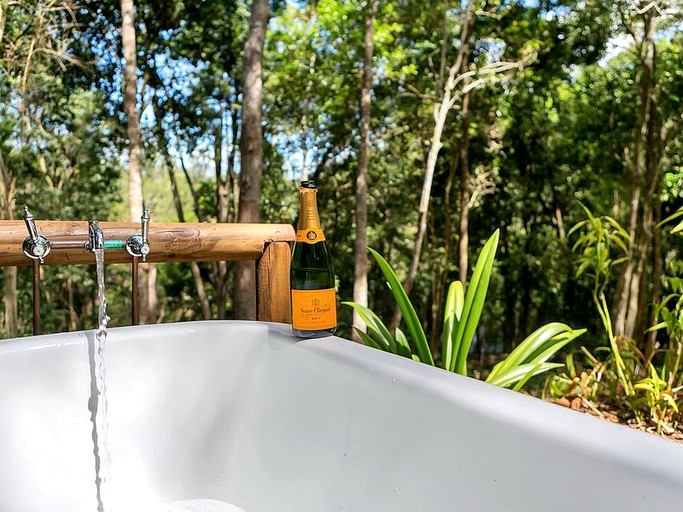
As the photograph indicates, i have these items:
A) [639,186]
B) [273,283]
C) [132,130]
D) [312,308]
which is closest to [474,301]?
[273,283]

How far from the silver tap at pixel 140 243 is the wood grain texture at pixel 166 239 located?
0.9 inches

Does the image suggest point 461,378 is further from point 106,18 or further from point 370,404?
point 106,18

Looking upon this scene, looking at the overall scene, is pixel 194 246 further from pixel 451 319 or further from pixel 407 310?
pixel 451 319

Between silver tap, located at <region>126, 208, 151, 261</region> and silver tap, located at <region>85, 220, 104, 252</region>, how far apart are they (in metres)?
0.07

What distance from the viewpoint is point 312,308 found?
1.21 m

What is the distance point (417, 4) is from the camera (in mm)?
6172

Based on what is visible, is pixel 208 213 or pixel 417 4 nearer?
pixel 417 4

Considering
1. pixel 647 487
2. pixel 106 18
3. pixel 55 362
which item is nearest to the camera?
pixel 647 487

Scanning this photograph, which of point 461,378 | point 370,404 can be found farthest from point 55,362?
point 461,378

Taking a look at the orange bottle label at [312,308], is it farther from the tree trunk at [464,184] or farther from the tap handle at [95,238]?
the tree trunk at [464,184]

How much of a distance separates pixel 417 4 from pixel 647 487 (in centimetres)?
619

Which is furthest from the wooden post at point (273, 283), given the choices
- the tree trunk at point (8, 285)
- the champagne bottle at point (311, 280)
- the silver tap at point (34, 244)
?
the tree trunk at point (8, 285)

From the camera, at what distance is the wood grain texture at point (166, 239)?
1.31m

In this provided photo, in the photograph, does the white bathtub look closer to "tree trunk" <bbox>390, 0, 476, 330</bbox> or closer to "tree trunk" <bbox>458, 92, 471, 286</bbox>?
"tree trunk" <bbox>390, 0, 476, 330</bbox>
